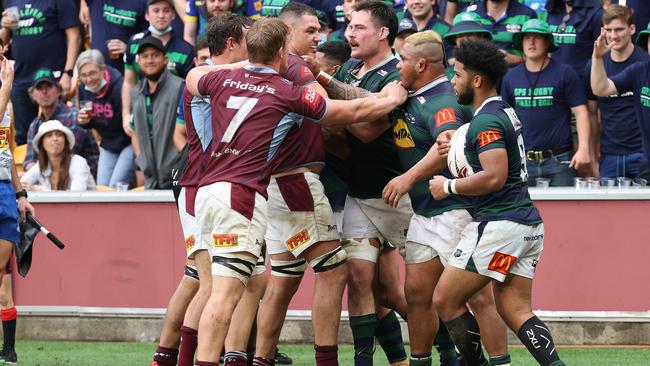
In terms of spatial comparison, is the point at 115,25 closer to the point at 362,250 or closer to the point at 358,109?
the point at 362,250

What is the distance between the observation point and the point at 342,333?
11.1m

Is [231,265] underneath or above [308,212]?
underneath

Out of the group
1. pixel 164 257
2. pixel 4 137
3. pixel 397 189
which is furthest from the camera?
pixel 164 257

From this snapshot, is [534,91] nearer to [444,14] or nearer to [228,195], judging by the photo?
[444,14]

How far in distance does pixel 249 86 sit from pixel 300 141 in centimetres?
75

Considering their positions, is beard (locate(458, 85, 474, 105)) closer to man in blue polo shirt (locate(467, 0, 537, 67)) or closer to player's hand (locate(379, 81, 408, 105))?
player's hand (locate(379, 81, 408, 105))

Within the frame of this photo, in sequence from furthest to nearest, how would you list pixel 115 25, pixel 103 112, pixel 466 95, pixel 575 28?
pixel 115 25 < pixel 103 112 < pixel 575 28 < pixel 466 95

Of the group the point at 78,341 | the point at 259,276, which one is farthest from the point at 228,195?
the point at 78,341

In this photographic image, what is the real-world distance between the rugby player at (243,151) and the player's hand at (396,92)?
333 millimetres

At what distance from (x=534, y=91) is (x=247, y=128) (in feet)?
14.9

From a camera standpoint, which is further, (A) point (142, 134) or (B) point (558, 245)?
(A) point (142, 134)

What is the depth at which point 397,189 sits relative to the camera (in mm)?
8023

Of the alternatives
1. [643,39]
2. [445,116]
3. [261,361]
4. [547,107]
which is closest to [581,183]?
[547,107]

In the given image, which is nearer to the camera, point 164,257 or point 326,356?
point 326,356
